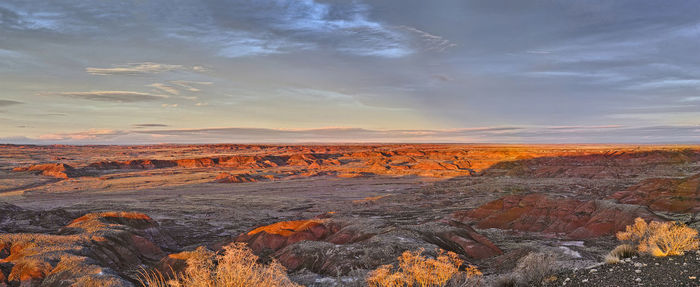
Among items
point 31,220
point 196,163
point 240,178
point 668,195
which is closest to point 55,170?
point 196,163

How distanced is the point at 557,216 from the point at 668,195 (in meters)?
11.1

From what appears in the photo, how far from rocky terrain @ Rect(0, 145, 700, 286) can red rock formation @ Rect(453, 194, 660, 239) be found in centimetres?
10

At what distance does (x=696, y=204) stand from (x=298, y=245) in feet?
89.8

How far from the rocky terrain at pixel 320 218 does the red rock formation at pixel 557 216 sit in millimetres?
96

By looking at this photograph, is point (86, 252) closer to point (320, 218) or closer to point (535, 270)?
point (320, 218)

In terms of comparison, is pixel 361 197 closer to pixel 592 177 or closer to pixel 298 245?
pixel 298 245

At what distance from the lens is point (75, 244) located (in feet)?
55.4

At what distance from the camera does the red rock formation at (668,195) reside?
27.5m

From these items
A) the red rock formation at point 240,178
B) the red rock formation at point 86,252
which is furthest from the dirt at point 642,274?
the red rock formation at point 240,178

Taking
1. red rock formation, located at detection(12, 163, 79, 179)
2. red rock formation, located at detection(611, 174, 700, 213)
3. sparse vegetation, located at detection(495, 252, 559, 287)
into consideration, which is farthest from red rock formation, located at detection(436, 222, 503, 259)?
red rock formation, located at detection(12, 163, 79, 179)

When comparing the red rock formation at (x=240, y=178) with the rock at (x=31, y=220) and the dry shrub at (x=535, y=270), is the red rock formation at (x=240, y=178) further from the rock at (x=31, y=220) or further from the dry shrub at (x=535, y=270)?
the dry shrub at (x=535, y=270)

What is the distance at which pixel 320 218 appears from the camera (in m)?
27.8

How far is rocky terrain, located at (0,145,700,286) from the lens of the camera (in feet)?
48.9

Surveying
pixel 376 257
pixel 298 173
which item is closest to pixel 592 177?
pixel 298 173
